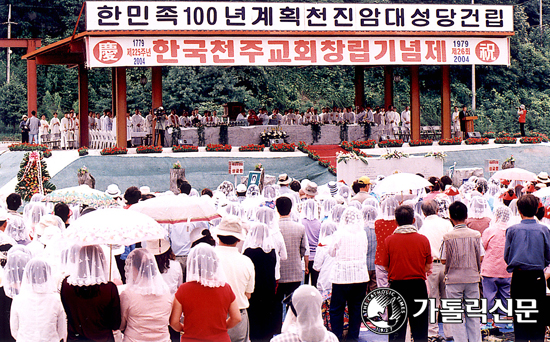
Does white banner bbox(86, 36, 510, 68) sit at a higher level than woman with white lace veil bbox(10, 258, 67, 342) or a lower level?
higher

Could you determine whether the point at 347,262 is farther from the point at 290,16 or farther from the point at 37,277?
the point at 290,16

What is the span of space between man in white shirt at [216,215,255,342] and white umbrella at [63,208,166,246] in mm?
499

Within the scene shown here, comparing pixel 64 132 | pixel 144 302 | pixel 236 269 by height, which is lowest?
pixel 144 302

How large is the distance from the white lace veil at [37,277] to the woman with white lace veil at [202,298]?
836 mm

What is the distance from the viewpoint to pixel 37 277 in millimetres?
4812

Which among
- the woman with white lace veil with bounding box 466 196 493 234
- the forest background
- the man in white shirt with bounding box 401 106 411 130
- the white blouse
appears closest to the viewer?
the white blouse

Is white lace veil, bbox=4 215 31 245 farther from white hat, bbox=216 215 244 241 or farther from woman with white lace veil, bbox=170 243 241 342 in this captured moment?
woman with white lace veil, bbox=170 243 241 342

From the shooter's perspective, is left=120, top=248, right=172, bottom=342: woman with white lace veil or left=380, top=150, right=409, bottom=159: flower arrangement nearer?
left=120, top=248, right=172, bottom=342: woman with white lace veil

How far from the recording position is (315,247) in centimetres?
829

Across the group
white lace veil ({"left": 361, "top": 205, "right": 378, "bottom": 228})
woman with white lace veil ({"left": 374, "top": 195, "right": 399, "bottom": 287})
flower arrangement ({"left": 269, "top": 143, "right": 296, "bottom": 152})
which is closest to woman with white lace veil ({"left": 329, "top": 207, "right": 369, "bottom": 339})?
woman with white lace veil ({"left": 374, "top": 195, "right": 399, "bottom": 287})

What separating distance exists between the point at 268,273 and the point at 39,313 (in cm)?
224

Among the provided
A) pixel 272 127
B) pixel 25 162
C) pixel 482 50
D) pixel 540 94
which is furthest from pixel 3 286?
pixel 540 94

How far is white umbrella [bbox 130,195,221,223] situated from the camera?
7270 mm

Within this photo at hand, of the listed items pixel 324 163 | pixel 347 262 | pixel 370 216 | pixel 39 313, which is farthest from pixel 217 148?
pixel 39 313
